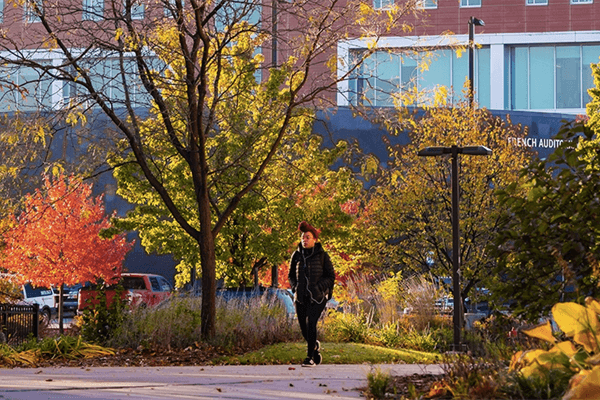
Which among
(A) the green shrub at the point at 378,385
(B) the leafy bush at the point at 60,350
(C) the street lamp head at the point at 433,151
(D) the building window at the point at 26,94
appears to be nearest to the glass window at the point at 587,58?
(C) the street lamp head at the point at 433,151

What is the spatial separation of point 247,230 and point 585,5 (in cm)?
3085

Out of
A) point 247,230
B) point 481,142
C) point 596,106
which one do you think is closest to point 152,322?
point 247,230

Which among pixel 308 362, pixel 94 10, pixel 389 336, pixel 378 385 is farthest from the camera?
pixel 389 336

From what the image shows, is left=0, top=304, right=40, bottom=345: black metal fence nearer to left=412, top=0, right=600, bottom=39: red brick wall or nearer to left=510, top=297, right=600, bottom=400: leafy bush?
left=510, top=297, right=600, bottom=400: leafy bush

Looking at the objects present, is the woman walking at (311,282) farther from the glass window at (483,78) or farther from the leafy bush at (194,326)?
the glass window at (483,78)

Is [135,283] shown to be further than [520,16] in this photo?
No

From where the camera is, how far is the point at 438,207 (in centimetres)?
2688

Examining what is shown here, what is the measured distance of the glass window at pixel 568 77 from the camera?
164 ft

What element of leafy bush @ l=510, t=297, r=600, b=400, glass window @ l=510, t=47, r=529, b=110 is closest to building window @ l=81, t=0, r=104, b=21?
leafy bush @ l=510, t=297, r=600, b=400

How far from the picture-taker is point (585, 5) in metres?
50.2

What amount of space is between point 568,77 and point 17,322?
3867cm

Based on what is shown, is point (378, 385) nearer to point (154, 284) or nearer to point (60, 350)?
point (60, 350)

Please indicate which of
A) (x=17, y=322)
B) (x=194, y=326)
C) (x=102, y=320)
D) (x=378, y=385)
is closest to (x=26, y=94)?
(x=102, y=320)

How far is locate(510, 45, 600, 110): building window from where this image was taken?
50094 millimetres
